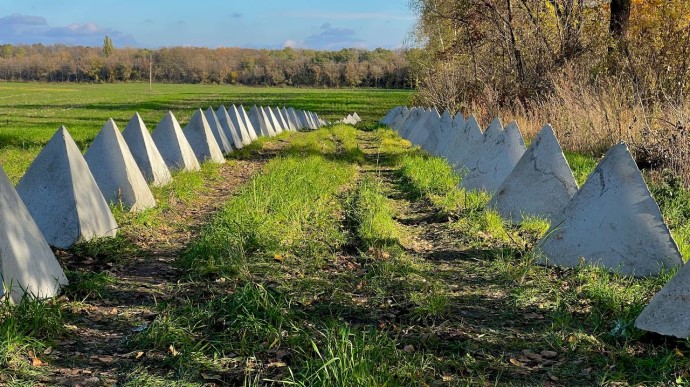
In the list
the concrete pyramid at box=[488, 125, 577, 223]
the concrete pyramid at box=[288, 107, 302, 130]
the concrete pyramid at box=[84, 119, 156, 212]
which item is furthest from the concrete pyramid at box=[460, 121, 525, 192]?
the concrete pyramid at box=[288, 107, 302, 130]

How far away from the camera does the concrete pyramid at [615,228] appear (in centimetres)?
546

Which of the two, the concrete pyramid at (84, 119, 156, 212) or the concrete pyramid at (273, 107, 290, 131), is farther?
the concrete pyramid at (273, 107, 290, 131)

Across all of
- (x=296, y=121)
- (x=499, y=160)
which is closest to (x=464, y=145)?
(x=499, y=160)

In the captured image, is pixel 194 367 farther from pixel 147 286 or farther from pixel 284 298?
pixel 147 286

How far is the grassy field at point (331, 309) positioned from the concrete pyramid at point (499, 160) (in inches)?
40.0

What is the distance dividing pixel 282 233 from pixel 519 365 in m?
3.25

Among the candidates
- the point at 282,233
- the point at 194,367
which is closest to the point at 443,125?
the point at 282,233

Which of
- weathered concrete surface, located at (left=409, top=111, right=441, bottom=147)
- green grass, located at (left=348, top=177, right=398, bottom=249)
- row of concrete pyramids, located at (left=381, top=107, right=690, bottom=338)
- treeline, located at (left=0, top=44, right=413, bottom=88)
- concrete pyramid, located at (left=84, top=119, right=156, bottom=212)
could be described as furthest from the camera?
treeline, located at (left=0, top=44, right=413, bottom=88)

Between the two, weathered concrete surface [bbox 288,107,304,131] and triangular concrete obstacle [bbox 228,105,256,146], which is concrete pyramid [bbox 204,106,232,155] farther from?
weathered concrete surface [bbox 288,107,304,131]

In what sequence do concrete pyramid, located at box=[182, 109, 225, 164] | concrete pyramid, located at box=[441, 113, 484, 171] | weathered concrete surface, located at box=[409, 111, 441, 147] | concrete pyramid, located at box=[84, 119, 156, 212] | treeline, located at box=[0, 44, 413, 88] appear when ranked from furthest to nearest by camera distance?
treeline, located at box=[0, 44, 413, 88] < weathered concrete surface, located at box=[409, 111, 441, 147] < concrete pyramid, located at box=[182, 109, 225, 164] < concrete pyramid, located at box=[441, 113, 484, 171] < concrete pyramid, located at box=[84, 119, 156, 212]

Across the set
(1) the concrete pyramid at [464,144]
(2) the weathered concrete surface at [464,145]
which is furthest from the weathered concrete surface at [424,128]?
(2) the weathered concrete surface at [464,145]

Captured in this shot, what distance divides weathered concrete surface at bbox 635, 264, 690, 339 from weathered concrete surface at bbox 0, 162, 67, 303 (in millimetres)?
3854

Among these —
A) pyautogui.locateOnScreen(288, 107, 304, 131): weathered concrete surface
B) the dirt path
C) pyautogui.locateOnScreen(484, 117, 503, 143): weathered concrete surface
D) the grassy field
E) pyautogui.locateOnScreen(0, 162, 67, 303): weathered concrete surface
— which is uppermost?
pyautogui.locateOnScreen(484, 117, 503, 143): weathered concrete surface

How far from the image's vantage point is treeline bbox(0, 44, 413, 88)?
111 meters
